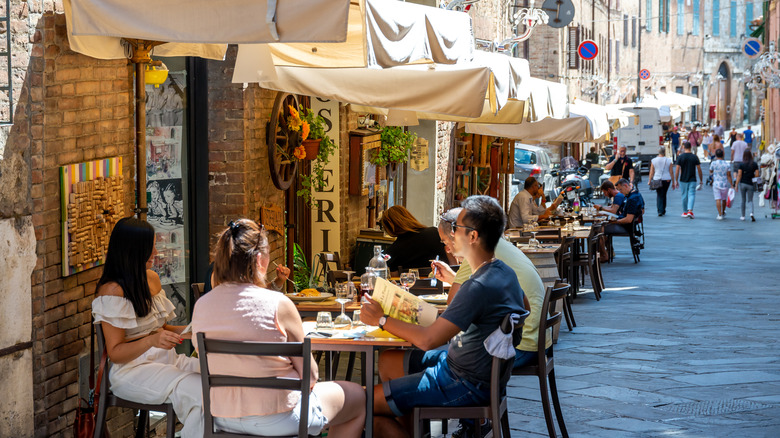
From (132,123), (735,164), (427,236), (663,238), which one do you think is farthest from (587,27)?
(132,123)

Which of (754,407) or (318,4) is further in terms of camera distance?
(754,407)

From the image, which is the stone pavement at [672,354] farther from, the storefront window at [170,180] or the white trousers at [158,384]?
the storefront window at [170,180]

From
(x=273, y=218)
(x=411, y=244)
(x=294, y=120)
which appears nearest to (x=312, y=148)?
(x=294, y=120)

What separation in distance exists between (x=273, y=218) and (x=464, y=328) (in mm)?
3713

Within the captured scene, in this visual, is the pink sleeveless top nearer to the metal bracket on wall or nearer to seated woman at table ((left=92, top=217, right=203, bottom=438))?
seated woman at table ((left=92, top=217, right=203, bottom=438))

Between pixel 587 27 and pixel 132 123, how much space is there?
33089 millimetres

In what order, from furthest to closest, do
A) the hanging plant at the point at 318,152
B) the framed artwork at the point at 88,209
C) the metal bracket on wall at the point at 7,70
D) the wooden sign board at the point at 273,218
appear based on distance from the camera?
the hanging plant at the point at 318,152 < the wooden sign board at the point at 273,218 < the framed artwork at the point at 88,209 < the metal bracket on wall at the point at 7,70

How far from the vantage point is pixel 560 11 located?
15828 mm

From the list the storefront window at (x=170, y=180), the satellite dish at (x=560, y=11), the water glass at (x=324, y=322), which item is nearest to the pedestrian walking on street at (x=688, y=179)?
the satellite dish at (x=560, y=11)

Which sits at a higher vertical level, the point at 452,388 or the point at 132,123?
the point at 132,123

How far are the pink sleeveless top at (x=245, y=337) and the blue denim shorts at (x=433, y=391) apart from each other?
76cm

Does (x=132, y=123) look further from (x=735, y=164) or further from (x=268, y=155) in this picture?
(x=735, y=164)

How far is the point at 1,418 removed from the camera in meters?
4.81

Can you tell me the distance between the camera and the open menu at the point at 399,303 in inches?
196
